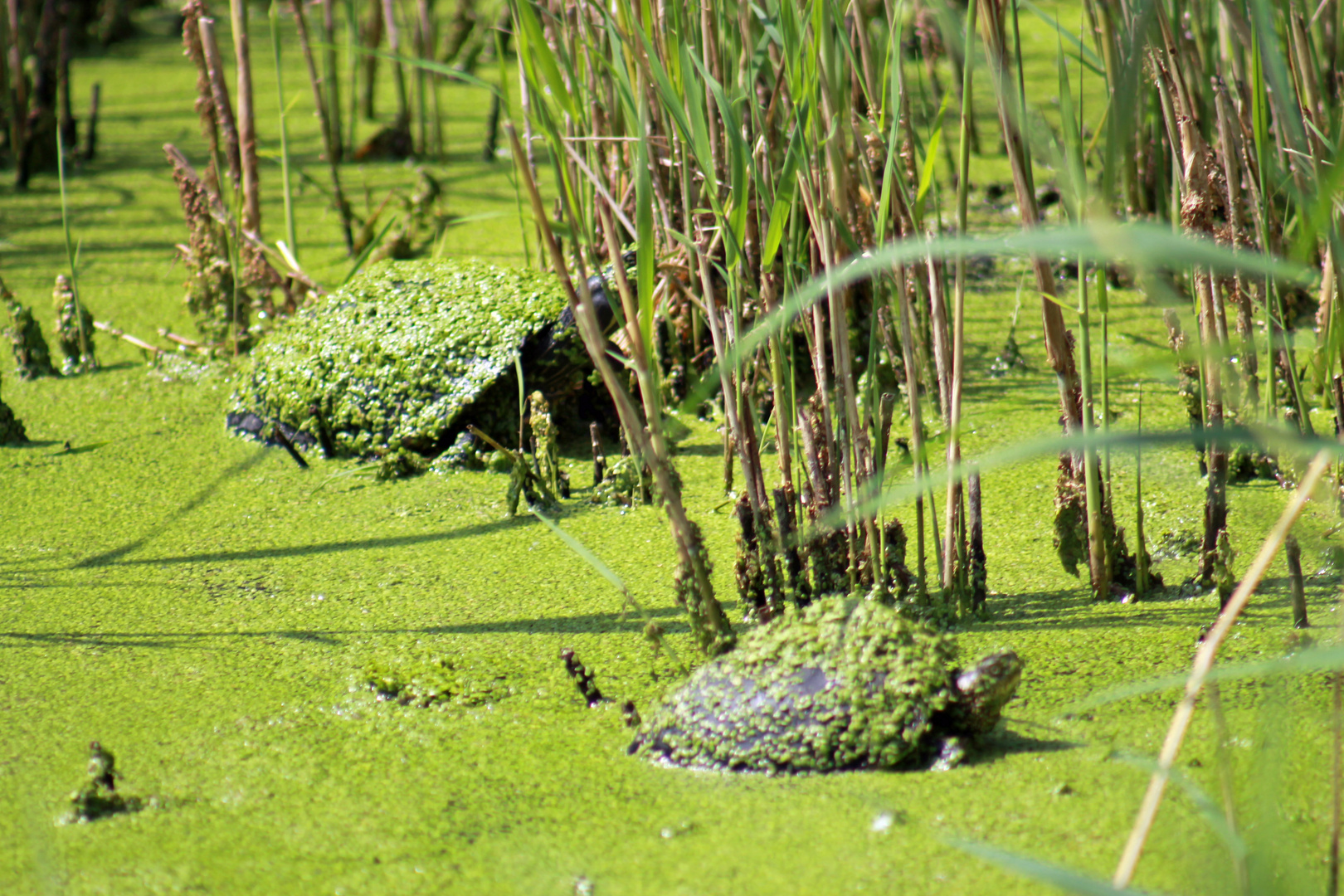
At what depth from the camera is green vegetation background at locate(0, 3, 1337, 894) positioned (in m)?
1.18

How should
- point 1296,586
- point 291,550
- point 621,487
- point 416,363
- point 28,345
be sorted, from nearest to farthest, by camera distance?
1. point 1296,586
2. point 291,550
3. point 621,487
4. point 416,363
5. point 28,345

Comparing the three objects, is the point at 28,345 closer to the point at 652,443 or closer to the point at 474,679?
the point at 474,679

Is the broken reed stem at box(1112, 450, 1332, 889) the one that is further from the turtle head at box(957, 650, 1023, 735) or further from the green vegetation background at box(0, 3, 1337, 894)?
the turtle head at box(957, 650, 1023, 735)

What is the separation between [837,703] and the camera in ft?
4.29

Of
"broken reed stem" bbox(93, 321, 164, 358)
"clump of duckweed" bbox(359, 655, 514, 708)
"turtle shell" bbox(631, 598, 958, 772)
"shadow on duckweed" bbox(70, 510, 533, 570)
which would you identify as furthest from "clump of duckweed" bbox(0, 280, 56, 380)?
"turtle shell" bbox(631, 598, 958, 772)

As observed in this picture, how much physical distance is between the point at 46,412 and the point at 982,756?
2.25m

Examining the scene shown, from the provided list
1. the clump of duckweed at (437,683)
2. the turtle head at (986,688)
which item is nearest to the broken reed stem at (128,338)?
the clump of duckweed at (437,683)

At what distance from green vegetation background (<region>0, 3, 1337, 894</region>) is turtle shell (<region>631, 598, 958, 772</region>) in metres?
0.03

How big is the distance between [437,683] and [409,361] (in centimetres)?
100

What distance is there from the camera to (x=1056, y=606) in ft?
5.37

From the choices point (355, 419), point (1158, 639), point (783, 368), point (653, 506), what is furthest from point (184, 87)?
→ point (1158, 639)

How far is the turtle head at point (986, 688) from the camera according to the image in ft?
4.20

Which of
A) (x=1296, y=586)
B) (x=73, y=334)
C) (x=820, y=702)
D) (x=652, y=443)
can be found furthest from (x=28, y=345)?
(x=1296, y=586)

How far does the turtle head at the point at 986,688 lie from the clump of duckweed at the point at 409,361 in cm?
123
